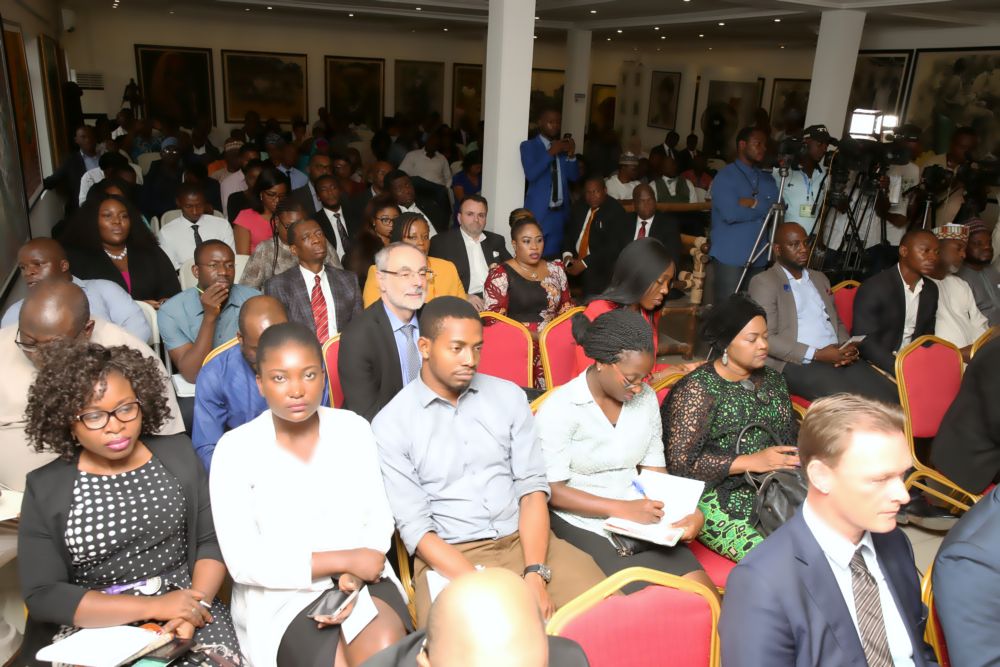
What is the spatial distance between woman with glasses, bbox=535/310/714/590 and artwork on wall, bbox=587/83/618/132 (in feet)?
49.1

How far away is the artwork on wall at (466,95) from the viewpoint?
1583 cm

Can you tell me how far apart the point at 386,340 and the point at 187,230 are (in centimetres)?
338

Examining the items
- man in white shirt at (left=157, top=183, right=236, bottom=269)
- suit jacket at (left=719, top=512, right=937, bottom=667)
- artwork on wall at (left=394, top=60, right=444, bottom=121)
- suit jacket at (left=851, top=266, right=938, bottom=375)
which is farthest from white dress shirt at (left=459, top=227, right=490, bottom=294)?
artwork on wall at (left=394, top=60, right=444, bottom=121)

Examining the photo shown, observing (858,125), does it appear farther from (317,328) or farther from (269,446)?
(269,446)

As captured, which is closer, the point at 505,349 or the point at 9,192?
the point at 505,349

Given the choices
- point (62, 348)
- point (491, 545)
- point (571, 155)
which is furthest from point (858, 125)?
point (62, 348)

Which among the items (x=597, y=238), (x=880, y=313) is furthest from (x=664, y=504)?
(x=597, y=238)

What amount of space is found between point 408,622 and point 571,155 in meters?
6.26

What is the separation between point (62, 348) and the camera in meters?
2.28

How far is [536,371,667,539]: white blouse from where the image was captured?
9.22ft

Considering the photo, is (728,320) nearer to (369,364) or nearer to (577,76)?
(369,364)

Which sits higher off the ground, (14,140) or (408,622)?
(14,140)

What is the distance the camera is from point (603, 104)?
673 inches

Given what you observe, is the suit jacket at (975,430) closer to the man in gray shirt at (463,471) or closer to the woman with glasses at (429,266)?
the man in gray shirt at (463,471)
